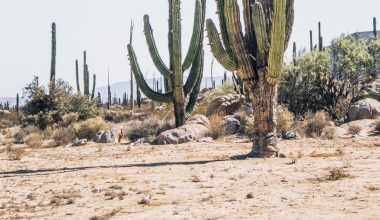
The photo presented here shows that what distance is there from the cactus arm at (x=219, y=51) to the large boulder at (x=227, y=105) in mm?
9967

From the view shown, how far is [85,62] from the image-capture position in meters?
39.9

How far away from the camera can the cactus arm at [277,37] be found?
12109 millimetres

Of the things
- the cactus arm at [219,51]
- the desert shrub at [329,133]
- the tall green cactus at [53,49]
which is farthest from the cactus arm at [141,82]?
the tall green cactus at [53,49]

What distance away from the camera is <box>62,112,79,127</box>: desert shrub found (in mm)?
24766

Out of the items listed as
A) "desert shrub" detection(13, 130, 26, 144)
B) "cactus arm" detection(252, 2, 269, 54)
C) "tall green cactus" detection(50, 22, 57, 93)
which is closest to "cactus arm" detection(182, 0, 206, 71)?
"cactus arm" detection(252, 2, 269, 54)

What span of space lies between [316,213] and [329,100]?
1636 cm

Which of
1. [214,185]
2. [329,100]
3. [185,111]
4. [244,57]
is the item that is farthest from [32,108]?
[214,185]

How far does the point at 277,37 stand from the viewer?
12.1 meters

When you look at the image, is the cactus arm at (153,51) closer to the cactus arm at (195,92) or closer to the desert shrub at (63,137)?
the cactus arm at (195,92)

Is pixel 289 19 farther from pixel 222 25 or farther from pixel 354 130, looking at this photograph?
pixel 354 130

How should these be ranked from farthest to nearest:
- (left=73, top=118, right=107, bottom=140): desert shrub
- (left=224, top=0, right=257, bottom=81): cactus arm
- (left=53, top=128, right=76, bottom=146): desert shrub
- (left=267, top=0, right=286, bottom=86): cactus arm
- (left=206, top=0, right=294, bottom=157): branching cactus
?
1. (left=73, top=118, right=107, bottom=140): desert shrub
2. (left=53, top=128, right=76, bottom=146): desert shrub
3. (left=224, top=0, right=257, bottom=81): cactus arm
4. (left=206, top=0, right=294, bottom=157): branching cactus
5. (left=267, top=0, right=286, bottom=86): cactus arm

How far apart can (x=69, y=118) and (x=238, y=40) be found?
47.3 ft

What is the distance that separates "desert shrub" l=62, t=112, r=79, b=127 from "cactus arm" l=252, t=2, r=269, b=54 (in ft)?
47.4

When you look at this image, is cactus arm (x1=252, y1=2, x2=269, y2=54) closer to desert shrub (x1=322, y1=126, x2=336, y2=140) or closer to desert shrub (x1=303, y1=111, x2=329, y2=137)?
desert shrub (x1=322, y1=126, x2=336, y2=140)
